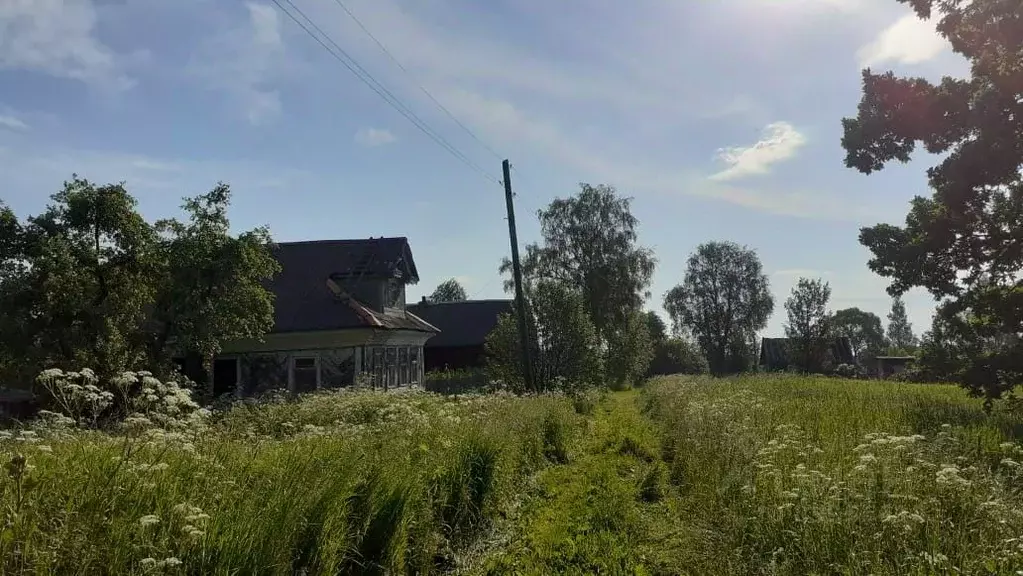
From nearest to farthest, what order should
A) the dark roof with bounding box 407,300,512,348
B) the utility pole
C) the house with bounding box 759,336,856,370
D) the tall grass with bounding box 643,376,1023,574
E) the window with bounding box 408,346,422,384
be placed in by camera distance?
the tall grass with bounding box 643,376,1023,574, the utility pole, the window with bounding box 408,346,422,384, the dark roof with bounding box 407,300,512,348, the house with bounding box 759,336,856,370

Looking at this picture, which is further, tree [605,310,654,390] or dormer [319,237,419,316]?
tree [605,310,654,390]

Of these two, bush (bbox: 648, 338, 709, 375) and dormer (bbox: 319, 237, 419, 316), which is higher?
dormer (bbox: 319, 237, 419, 316)

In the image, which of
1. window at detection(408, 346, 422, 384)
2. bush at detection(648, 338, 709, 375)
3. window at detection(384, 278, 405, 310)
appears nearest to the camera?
window at detection(384, 278, 405, 310)

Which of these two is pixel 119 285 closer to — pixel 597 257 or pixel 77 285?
pixel 77 285

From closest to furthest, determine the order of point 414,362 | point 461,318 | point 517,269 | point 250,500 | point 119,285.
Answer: point 250,500 < point 119,285 < point 517,269 < point 414,362 < point 461,318

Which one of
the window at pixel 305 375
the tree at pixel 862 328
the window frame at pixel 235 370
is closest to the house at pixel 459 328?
the window at pixel 305 375

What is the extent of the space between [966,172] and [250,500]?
17.0 meters

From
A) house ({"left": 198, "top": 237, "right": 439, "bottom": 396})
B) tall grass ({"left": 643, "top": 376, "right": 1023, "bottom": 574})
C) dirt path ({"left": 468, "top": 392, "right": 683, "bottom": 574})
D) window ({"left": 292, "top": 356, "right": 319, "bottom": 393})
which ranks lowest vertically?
dirt path ({"left": 468, "top": 392, "right": 683, "bottom": 574})

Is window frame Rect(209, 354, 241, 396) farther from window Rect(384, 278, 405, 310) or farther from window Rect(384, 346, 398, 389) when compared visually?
window Rect(384, 278, 405, 310)

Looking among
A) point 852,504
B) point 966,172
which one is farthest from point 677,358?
point 852,504

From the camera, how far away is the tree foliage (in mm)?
16031

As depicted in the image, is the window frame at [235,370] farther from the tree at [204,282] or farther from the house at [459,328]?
the house at [459,328]

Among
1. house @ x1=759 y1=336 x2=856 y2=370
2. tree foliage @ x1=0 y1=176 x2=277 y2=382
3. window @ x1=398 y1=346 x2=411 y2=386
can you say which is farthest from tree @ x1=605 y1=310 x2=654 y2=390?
house @ x1=759 y1=336 x2=856 y2=370

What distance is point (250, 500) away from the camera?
4.33 metres
